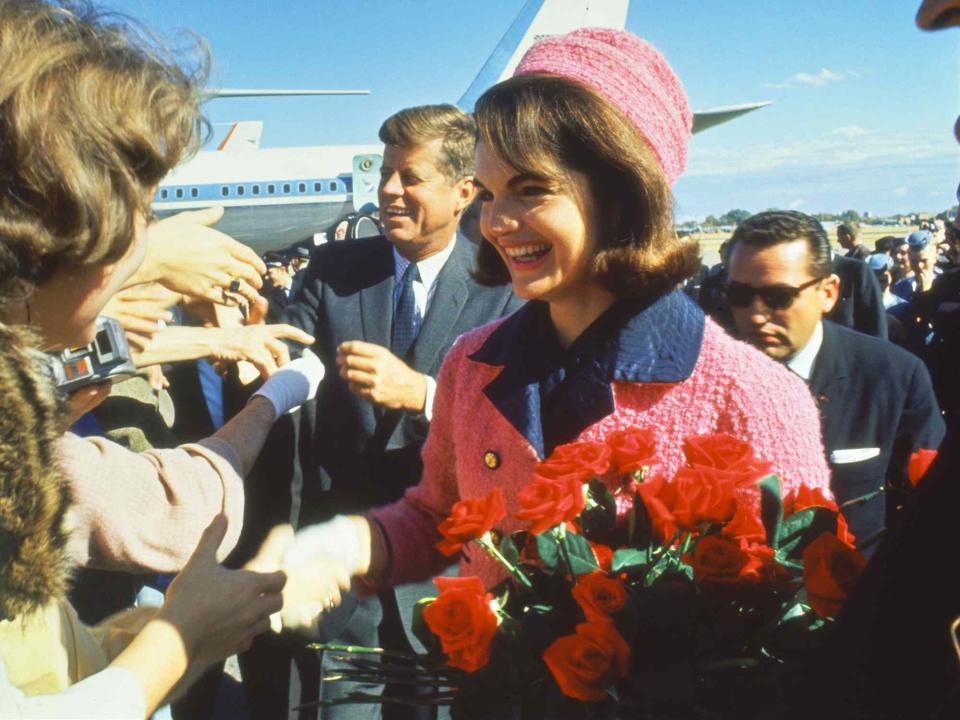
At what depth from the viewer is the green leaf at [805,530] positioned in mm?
1128

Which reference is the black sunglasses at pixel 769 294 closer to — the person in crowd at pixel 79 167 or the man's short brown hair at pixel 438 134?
the man's short brown hair at pixel 438 134

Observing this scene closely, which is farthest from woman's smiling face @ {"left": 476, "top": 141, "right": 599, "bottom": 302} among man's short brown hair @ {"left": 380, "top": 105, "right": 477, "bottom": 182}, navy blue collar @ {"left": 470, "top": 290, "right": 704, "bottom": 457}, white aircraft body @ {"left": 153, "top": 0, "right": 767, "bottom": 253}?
white aircraft body @ {"left": 153, "top": 0, "right": 767, "bottom": 253}

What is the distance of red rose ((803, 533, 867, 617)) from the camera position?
958 millimetres

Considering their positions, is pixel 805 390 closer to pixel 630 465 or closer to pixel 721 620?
pixel 630 465

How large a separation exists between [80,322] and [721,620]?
1030 millimetres

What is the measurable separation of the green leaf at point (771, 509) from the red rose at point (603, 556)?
0.72 ft

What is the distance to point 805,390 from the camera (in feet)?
5.06

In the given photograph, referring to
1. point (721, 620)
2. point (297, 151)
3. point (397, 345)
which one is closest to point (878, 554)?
point (721, 620)

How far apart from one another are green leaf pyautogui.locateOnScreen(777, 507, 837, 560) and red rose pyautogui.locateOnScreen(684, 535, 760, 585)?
0.10 meters

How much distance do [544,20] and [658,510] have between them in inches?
1220

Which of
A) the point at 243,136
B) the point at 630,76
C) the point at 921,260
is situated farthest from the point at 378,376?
the point at 243,136

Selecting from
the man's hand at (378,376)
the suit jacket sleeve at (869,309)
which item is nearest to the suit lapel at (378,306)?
the man's hand at (378,376)

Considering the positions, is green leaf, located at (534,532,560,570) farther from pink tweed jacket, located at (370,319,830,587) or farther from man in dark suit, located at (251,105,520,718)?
man in dark suit, located at (251,105,520,718)

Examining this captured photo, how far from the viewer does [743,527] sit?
1.09m
